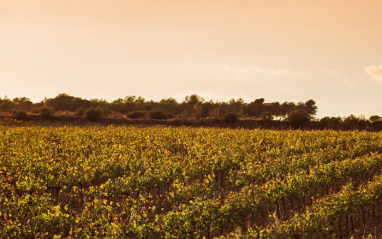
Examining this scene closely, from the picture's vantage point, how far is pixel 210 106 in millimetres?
74438

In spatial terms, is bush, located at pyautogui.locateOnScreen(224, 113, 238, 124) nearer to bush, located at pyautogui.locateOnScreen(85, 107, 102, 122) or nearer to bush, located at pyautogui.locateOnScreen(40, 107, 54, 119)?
bush, located at pyautogui.locateOnScreen(85, 107, 102, 122)

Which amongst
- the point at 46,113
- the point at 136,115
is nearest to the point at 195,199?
the point at 136,115

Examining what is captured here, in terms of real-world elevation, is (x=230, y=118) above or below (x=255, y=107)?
below

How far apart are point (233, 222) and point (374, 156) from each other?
9778mm

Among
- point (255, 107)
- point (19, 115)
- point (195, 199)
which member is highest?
point (255, 107)

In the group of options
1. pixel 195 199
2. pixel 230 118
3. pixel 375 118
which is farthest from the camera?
pixel 230 118

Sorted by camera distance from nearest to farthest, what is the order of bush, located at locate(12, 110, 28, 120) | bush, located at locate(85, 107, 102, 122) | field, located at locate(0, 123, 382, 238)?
1. field, located at locate(0, 123, 382, 238)
2. bush, located at locate(12, 110, 28, 120)
3. bush, located at locate(85, 107, 102, 122)

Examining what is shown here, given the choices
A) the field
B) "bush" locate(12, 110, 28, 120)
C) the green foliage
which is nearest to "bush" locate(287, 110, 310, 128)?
the green foliage

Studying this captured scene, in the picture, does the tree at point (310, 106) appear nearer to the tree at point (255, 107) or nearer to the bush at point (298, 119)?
the tree at point (255, 107)

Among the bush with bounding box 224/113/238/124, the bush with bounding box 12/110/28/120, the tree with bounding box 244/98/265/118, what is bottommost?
the bush with bounding box 12/110/28/120

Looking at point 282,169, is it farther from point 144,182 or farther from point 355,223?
point 144,182

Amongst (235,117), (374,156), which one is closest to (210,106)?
(235,117)

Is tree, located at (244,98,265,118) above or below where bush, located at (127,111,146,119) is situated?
above

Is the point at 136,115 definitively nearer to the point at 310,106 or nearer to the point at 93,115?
the point at 93,115
